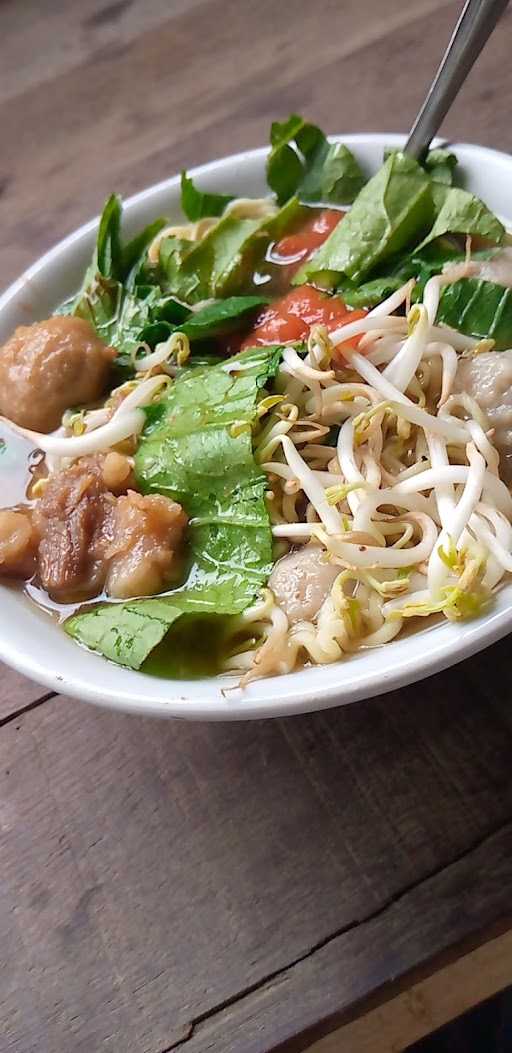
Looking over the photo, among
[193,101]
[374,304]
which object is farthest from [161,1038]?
[193,101]

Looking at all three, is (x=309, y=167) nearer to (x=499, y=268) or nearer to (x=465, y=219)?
(x=465, y=219)

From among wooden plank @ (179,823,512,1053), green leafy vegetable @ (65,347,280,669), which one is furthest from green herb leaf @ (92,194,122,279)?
wooden plank @ (179,823,512,1053)

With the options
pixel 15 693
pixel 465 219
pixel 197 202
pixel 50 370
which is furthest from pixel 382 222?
pixel 15 693

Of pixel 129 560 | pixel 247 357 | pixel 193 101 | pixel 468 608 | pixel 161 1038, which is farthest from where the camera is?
pixel 193 101

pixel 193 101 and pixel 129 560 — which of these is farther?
pixel 193 101

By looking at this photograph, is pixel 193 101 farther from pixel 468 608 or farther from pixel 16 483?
pixel 468 608

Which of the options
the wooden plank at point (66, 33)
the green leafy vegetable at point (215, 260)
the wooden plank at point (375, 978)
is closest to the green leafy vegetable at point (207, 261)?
the green leafy vegetable at point (215, 260)
